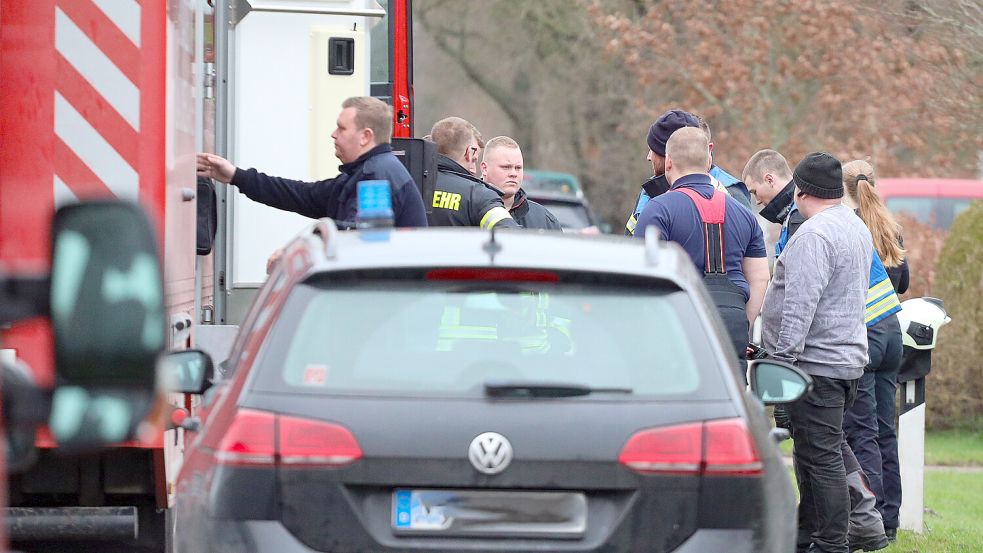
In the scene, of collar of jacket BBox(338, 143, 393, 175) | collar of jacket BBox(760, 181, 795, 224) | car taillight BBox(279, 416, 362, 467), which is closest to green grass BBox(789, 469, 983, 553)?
collar of jacket BBox(760, 181, 795, 224)

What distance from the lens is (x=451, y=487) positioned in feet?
13.9

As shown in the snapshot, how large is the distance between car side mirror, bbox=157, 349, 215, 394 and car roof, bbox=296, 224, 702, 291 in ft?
1.74

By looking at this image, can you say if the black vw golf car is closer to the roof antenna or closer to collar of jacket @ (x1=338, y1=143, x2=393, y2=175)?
the roof antenna

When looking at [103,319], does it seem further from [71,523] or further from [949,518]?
[949,518]

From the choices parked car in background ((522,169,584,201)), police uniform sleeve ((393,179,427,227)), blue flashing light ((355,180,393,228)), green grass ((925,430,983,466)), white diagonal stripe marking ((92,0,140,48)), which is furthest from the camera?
parked car in background ((522,169,584,201))

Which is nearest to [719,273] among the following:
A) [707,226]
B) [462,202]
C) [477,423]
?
[707,226]

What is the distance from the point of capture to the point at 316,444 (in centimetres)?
419

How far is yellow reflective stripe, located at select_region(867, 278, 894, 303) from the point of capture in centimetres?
812

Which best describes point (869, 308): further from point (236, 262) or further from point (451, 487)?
point (451, 487)

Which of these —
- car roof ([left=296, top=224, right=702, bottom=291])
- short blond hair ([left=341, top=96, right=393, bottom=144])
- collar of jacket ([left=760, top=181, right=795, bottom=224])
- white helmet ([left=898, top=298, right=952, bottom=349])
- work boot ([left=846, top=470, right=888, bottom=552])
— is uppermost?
short blond hair ([left=341, top=96, right=393, bottom=144])

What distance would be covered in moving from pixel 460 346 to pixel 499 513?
46cm

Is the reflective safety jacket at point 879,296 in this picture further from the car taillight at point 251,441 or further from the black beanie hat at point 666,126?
the car taillight at point 251,441

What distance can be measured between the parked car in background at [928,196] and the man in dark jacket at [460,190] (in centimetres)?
1158

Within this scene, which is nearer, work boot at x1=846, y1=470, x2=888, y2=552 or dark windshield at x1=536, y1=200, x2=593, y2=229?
work boot at x1=846, y1=470, x2=888, y2=552
